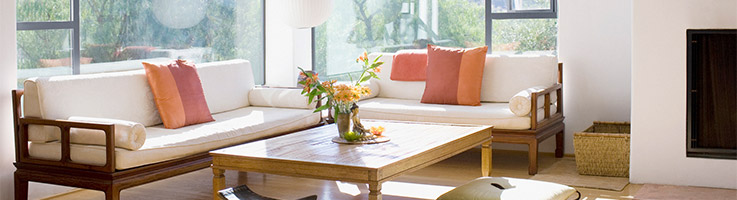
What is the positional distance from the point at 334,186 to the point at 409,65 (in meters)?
1.67

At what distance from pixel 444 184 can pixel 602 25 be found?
6.30 feet

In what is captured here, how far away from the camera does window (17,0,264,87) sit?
200 inches

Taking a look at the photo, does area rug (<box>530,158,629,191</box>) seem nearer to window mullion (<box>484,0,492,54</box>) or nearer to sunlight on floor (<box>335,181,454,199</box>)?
sunlight on floor (<box>335,181,454,199</box>)

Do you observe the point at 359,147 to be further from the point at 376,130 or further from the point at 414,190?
the point at 414,190

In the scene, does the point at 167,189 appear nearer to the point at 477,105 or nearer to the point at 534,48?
the point at 477,105

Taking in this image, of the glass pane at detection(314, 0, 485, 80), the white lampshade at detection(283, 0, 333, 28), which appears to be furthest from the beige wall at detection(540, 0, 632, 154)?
the white lampshade at detection(283, 0, 333, 28)

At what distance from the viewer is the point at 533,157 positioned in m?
5.84

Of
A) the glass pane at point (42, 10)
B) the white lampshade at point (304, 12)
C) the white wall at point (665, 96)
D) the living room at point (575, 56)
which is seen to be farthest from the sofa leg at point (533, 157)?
the glass pane at point (42, 10)

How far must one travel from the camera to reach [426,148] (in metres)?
4.31

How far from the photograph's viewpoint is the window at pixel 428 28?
6.86m

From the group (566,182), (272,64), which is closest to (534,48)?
(566,182)

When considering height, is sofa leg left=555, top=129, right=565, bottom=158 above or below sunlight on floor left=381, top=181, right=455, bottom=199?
above

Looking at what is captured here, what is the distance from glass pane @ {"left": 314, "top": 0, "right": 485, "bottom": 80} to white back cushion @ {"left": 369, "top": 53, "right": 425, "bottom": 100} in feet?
1.34

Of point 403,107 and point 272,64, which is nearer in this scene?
point 403,107
